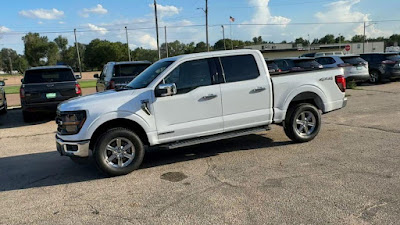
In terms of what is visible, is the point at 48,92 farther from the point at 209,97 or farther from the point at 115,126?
the point at 209,97

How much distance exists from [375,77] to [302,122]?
14059mm

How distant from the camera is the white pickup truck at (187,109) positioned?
5.16 metres

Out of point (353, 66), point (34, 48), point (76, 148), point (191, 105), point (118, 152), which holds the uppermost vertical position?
point (34, 48)

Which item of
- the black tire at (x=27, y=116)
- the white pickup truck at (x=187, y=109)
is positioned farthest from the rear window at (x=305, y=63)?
→ the black tire at (x=27, y=116)

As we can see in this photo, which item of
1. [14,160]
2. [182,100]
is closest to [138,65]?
[14,160]

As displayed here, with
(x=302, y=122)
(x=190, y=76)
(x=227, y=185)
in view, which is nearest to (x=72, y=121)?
(x=190, y=76)

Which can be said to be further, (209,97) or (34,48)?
(34,48)

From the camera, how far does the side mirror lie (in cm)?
526

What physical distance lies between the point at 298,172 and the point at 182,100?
214cm

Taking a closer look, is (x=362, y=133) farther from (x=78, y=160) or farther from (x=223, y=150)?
(x=78, y=160)

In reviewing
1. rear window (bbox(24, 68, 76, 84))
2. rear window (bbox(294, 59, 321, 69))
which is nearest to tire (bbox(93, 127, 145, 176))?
rear window (bbox(24, 68, 76, 84))

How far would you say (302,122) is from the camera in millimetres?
6660

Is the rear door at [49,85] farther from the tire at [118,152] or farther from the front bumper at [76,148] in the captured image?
the tire at [118,152]

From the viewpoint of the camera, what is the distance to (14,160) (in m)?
6.60
